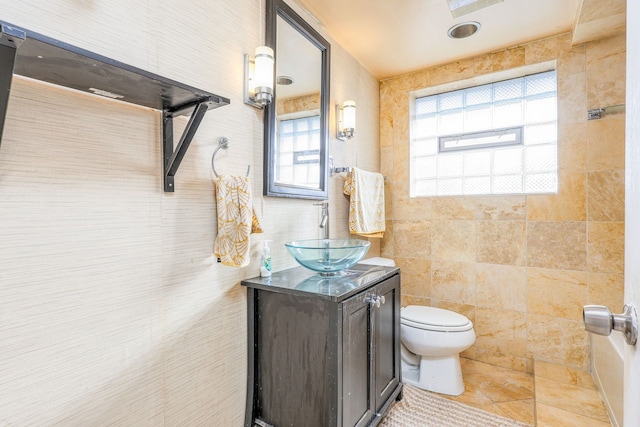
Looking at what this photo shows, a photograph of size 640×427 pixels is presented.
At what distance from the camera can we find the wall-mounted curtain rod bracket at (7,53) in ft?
1.93

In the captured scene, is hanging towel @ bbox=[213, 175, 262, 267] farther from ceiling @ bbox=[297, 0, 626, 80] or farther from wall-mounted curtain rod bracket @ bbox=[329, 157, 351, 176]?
ceiling @ bbox=[297, 0, 626, 80]

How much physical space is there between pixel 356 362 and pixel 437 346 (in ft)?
2.58

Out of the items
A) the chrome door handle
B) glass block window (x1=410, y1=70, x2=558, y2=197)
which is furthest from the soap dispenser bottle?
glass block window (x1=410, y1=70, x2=558, y2=197)

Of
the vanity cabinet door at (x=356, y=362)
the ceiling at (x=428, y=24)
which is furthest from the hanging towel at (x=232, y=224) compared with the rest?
the ceiling at (x=428, y=24)

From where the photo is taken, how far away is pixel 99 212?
0.95 meters

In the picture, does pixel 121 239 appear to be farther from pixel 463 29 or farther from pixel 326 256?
pixel 463 29

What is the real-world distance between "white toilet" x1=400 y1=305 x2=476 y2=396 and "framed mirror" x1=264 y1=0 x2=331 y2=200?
40.4 inches

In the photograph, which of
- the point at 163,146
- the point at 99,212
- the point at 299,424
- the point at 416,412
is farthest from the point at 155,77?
the point at 416,412

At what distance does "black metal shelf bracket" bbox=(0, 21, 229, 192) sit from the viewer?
644mm

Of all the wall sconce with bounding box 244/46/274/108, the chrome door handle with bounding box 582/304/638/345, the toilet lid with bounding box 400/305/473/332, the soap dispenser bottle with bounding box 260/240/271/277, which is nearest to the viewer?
the chrome door handle with bounding box 582/304/638/345

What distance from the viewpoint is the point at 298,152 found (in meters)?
1.76

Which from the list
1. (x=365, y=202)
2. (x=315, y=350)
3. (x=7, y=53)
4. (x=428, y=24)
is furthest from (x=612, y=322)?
(x=428, y=24)

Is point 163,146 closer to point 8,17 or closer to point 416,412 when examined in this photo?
point 8,17

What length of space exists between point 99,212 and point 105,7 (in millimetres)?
629
